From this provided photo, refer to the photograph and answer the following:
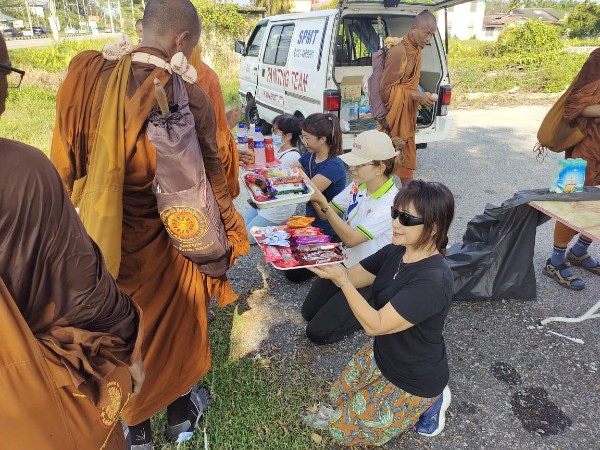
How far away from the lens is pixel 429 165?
677 centimetres

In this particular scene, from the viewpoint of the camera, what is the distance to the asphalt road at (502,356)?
2293 millimetres

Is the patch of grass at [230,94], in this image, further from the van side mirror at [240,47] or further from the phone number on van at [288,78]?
the phone number on van at [288,78]

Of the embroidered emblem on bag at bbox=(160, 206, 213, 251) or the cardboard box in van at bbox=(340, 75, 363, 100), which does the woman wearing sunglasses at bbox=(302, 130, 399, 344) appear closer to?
the embroidered emblem on bag at bbox=(160, 206, 213, 251)

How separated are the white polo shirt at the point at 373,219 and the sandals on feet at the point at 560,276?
1.84 meters

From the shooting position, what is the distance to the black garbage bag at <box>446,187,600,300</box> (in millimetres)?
3111

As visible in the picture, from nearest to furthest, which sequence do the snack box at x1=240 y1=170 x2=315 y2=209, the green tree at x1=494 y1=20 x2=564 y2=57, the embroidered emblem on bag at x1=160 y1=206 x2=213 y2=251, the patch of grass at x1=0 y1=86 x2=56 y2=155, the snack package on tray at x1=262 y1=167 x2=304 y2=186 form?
the embroidered emblem on bag at x1=160 y1=206 x2=213 y2=251 < the snack box at x1=240 y1=170 x2=315 y2=209 < the snack package on tray at x1=262 y1=167 x2=304 y2=186 < the patch of grass at x1=0 y1=86 x2=56 y2=155 < the green tree at x1=494 y1=20 x2=564 y2=57

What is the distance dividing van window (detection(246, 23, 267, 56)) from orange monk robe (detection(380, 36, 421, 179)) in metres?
3.77

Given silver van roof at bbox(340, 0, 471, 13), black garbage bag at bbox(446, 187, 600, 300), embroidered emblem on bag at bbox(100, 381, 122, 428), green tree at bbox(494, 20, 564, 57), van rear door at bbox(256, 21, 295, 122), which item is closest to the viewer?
embroidered emblem on bag at bbox(100, 381, 122, 428)

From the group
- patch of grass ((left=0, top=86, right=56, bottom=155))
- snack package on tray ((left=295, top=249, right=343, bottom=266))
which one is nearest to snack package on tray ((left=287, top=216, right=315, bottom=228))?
snack package on tray ((left=295, top=249, right=343, bottom=266))

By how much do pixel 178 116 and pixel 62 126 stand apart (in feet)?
1.68

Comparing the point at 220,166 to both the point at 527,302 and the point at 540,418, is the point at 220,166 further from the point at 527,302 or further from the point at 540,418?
the point at 527,302

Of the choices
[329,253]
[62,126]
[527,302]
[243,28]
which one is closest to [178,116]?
[62,126]

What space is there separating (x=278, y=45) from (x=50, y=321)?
670 cm

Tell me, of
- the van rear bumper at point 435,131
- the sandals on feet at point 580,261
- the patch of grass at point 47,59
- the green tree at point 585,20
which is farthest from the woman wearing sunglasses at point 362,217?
the green tree at point 585,20
